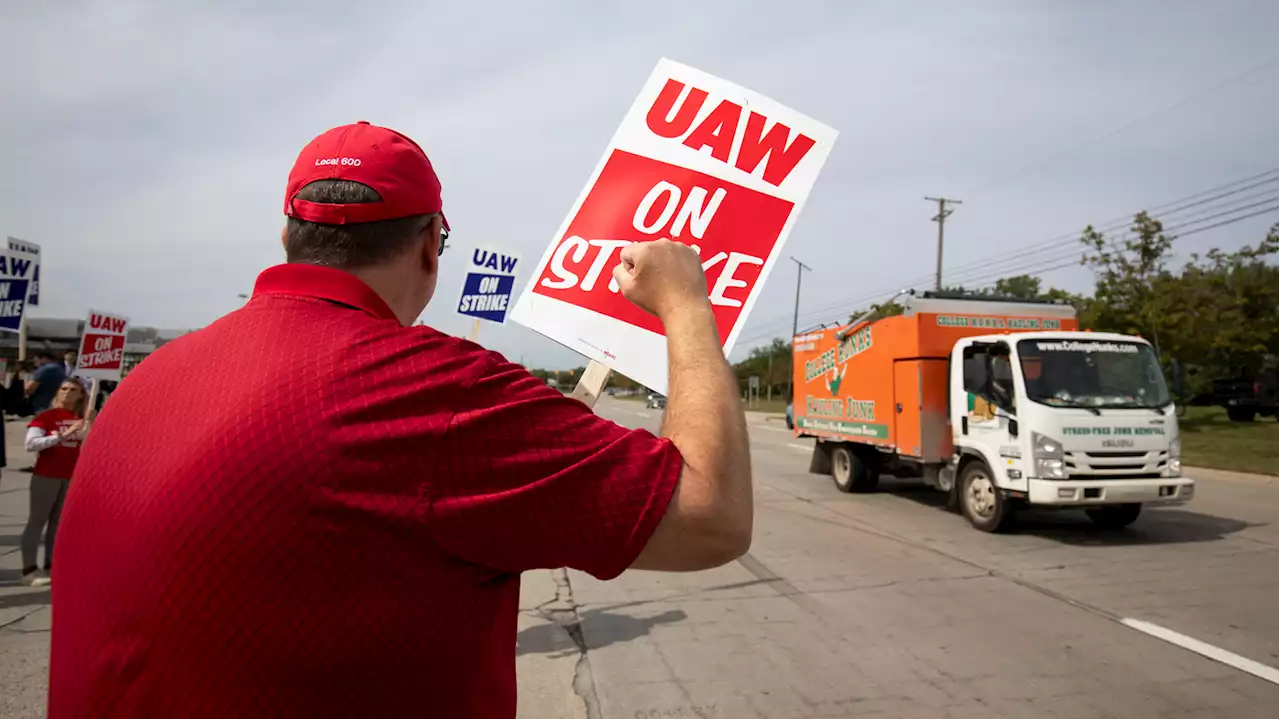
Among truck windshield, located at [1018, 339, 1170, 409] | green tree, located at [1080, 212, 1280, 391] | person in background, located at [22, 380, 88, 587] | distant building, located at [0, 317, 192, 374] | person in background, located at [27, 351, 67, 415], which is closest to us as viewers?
A: person in background, located at [22, 380, 88, 587]

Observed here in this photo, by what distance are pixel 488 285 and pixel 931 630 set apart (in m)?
6.99

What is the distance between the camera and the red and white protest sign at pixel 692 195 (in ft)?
6.81

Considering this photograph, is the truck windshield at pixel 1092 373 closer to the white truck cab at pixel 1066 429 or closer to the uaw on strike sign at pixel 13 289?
the white truck cab at pixel 1066 429

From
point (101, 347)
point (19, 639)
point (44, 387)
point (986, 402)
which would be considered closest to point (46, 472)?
point (19, 639)

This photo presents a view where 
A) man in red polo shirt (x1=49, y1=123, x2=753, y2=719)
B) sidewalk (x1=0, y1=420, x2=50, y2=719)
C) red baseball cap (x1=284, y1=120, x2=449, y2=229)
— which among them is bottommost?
sidewalk (x1=0, y1=420, x2=50, y2=719)

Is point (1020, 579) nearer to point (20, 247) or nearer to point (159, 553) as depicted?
point (159, 553)

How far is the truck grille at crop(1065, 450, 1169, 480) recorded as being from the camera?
350 inches

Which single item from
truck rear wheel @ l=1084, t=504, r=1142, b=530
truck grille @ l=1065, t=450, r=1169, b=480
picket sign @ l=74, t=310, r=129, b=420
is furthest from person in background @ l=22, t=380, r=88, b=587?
truck rear wheel @ l=1084, t=504, r=1142, b=530

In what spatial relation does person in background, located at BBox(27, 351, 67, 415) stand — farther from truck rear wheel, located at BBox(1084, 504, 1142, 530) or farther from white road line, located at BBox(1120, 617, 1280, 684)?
truck rear wheel, located at BBox(1084, 504, 1142, 530)

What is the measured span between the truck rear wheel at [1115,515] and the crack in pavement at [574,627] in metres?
6.65

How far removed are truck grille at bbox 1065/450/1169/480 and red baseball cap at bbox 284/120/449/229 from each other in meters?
9.13

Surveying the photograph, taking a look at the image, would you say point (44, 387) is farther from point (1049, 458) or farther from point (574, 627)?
point (1049, 458)

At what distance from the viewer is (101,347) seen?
1027cm

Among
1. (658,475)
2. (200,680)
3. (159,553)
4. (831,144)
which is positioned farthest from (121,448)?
(831,144)
